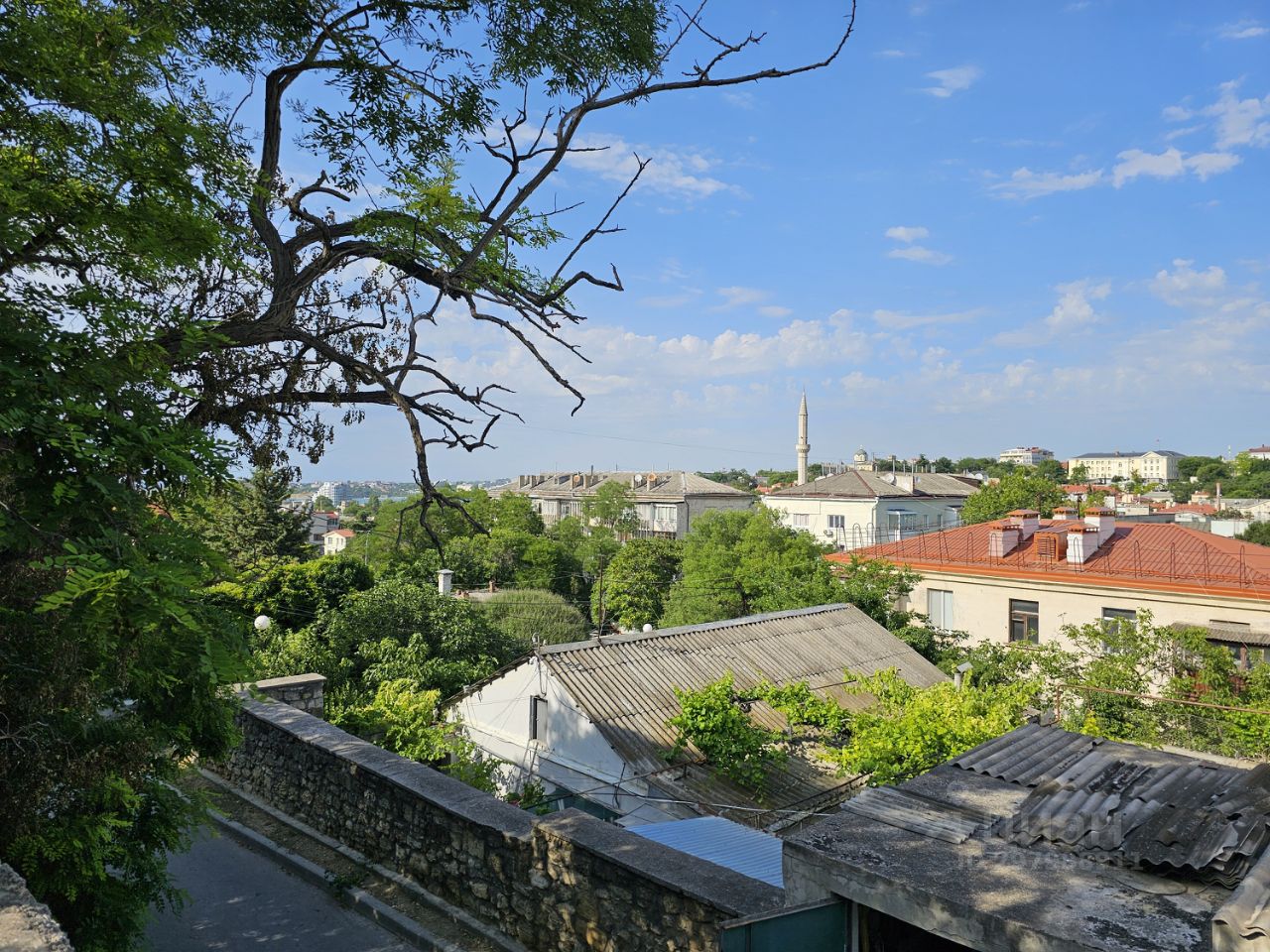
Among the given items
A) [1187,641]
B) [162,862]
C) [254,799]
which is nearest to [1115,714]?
[1187,641]

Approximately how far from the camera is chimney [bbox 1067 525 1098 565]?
20.2 m

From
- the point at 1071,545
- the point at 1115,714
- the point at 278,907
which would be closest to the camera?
the point at 278,907

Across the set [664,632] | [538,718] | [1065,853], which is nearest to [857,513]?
[664,632]

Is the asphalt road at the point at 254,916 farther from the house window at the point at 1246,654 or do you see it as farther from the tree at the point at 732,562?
the tree at the point at 732,562

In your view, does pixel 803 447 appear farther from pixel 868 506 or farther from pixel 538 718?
pixel 538 718

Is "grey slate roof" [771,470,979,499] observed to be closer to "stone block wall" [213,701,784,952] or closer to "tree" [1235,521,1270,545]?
"tree" [1235,521,1270,545]

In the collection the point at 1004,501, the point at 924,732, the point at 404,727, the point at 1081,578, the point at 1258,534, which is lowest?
the point at 924,732

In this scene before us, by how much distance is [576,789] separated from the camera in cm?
1112

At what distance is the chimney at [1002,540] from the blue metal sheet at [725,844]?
57.3ft

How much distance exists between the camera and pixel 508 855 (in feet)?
15.9

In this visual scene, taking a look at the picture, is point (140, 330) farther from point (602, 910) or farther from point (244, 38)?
point (602, 910)

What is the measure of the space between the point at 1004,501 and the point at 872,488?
26.6 feet

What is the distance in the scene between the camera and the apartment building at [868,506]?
44.1m

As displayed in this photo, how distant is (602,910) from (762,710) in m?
8.86
